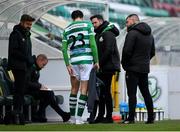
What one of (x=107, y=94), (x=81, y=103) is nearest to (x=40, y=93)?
(x=107, y=94)

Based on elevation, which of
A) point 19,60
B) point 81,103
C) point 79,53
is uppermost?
point 79,53

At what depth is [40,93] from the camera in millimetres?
12766

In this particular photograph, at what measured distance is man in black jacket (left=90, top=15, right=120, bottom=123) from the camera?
11.1m

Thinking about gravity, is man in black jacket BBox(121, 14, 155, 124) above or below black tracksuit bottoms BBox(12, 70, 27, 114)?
above

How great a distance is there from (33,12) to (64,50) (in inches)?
165

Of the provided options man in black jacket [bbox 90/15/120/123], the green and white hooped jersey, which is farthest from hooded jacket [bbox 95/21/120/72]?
the green and white hooped jersey

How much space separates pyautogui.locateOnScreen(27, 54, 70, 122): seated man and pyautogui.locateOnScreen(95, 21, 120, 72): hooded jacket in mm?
1706

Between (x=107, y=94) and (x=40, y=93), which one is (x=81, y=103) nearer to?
(x=107, y=94)

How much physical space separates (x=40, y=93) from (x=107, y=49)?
226cm

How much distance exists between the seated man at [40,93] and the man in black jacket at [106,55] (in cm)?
158

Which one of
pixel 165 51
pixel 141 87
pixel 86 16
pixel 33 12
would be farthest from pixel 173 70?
pixel 141 87

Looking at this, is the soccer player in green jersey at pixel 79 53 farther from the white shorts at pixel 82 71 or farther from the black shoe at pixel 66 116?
the black shoe at pixel 66 116

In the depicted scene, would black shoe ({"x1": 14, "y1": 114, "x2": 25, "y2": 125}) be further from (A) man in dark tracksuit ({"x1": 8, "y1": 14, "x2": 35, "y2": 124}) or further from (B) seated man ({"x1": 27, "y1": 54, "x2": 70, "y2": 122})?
(B) seated man ({"x1": 27, "y1": 54, "x2": 70, "y2": 122})

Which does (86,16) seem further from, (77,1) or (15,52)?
(15,52)
